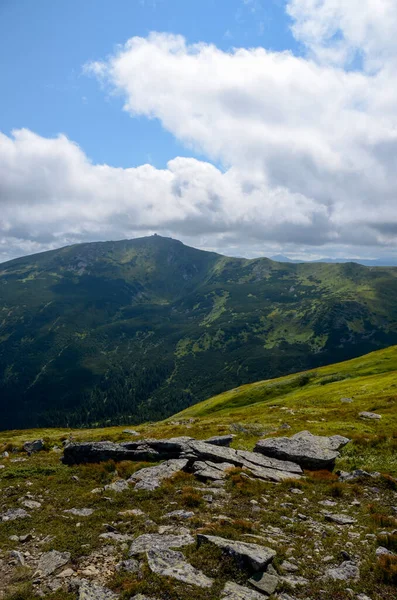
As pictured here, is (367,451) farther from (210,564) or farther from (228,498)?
(210,564)

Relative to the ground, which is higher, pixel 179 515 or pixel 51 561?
pixel 51 561

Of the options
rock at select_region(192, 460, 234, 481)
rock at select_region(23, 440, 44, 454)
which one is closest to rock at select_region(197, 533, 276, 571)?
rock at select_region(192, 460, 234, 481)

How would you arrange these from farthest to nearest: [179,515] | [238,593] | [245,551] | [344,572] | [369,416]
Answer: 1. [369,416]
2. [179,515]
3. [245,551]
4. [344,572]
5. [238,593]

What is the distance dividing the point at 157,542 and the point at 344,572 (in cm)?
807

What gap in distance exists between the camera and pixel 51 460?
33250mm

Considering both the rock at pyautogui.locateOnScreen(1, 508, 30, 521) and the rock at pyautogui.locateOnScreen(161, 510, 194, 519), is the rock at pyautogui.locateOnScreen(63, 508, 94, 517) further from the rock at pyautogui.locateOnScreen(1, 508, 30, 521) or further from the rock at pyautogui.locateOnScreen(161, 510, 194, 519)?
the rock at pyautogui.locateOnScreen(161, 510, 194, 519)

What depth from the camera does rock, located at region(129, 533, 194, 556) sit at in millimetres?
14359

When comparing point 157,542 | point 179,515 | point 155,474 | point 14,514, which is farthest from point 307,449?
point 14,514

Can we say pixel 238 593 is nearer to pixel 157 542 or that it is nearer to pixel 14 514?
pixel 157 542

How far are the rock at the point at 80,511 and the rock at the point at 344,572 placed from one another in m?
13.2

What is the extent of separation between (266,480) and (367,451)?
11.9 metres

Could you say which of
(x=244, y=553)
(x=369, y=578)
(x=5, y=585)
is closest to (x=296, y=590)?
(x=244, y=553)

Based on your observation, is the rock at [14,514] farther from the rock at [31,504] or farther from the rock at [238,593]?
the rock at [238,593]

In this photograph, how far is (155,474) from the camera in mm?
24594
